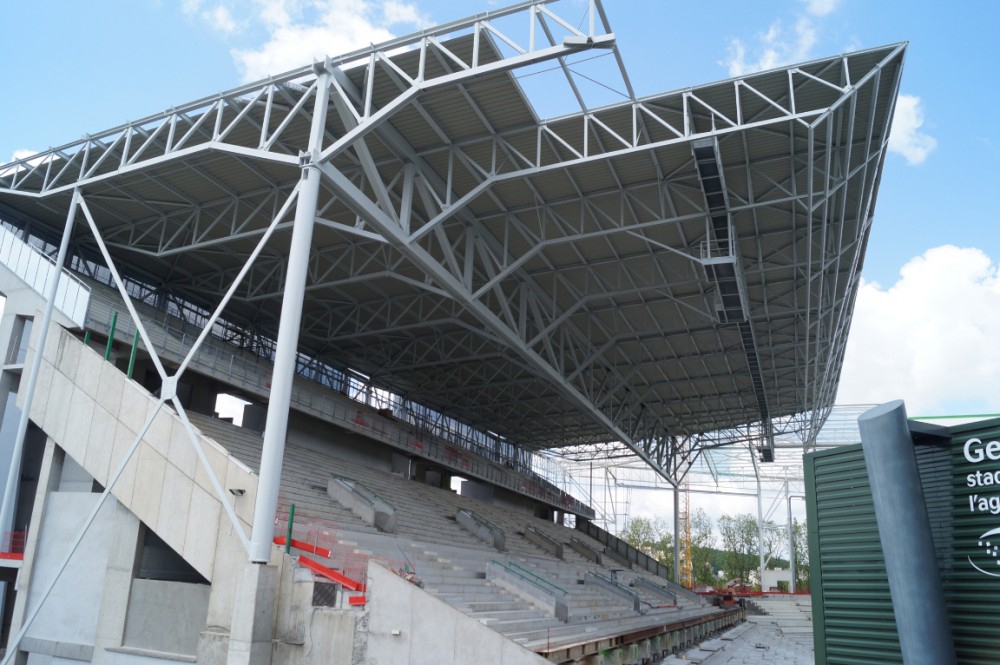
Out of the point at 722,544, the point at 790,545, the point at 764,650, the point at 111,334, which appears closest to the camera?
the point at 111,334

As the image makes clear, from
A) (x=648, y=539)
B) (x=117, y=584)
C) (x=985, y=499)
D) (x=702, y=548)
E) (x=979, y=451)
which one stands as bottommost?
(x=117, y=584)

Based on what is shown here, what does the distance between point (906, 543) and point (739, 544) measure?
96.2m

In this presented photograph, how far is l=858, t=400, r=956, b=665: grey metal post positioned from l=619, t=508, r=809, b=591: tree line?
87.0 meters

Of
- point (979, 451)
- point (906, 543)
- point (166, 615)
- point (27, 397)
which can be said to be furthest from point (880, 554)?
point (27, 397)

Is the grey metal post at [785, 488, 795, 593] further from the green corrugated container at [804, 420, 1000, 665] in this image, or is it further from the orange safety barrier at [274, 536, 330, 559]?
the green corrugated container at [804, 420, 1000, 665]

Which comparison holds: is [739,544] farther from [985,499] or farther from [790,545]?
[985,499]

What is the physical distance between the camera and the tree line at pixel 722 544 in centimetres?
9394

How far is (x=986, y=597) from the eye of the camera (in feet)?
26.0

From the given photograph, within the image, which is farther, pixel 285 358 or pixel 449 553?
pixel 449 553

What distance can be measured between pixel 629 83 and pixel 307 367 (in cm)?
2848

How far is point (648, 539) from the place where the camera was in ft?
329

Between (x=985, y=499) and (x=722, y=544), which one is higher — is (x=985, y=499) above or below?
below

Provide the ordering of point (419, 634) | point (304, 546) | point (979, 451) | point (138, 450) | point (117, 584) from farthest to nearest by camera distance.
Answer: point (138, 450), point (117, 584), point (304, 546), point (419, 634), point (979, 451)

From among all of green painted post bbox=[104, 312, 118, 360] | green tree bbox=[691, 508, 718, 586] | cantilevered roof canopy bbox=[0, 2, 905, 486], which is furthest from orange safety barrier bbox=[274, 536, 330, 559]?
green tree bbox=[691, 508, 718, 586]
